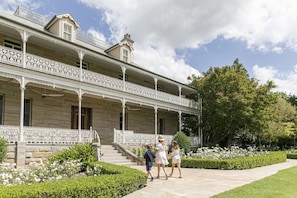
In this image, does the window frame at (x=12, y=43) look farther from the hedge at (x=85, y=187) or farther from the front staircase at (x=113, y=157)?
the hedge at (x=85, y=187)

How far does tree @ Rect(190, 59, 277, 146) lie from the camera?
22734 millimetres

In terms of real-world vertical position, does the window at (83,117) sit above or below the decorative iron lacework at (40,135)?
above

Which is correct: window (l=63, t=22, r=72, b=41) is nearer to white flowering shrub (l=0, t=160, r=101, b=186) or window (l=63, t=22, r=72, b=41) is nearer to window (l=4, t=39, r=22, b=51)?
window (l=4, t=39, r=22, b=51)

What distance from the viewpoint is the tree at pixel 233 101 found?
2273cm

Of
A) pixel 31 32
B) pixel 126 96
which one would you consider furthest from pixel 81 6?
pixel 126 96

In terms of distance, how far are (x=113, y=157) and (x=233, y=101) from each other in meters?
11.8

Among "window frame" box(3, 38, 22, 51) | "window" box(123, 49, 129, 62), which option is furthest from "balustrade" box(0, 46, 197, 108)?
"window" box(123, 49, 129, 62)

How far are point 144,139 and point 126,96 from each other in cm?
328

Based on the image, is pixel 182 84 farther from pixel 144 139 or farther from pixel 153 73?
pixel 144 139

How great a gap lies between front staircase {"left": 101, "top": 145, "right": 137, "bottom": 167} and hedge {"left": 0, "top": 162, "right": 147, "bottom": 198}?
19.9 ft

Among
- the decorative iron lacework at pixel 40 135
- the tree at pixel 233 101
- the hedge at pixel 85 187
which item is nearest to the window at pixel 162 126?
the tree at pixel 233 101

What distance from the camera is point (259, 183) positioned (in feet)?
32.2

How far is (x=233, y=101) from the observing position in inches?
898

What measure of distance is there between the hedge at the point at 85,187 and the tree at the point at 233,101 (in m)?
15.5
